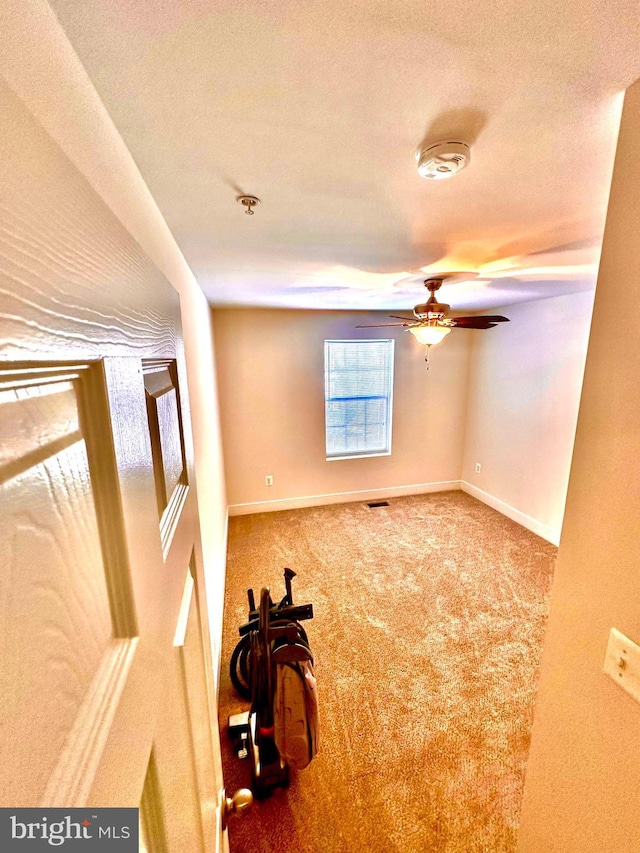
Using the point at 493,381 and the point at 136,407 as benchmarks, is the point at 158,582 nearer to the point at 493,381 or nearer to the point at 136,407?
the point at 136,407

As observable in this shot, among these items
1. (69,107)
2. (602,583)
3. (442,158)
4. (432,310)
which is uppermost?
(442,158)

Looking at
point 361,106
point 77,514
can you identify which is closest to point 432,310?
point 361,106

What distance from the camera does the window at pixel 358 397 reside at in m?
4.06

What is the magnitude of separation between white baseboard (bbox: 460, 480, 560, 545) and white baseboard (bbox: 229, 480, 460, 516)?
268mm

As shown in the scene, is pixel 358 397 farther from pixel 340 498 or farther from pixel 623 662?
pixel 623 662

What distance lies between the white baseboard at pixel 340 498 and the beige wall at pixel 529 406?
444 mm

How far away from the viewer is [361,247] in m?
1.73

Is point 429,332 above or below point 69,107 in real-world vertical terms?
below

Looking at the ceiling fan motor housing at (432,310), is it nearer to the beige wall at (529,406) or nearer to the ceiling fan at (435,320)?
the ceiling fan at (435,320)

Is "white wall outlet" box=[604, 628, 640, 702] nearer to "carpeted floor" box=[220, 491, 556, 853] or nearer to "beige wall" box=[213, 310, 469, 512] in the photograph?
"carpeted floor" box=[220, 491, 556, 853]

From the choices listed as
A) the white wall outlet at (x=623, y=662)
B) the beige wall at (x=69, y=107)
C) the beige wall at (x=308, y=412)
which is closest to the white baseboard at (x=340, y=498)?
the beige wall at (x=308, y=412)

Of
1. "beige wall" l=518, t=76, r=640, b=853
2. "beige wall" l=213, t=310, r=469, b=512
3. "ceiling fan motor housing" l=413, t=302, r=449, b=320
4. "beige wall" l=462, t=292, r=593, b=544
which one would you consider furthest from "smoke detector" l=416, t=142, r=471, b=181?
"beige wall" l=213, t=310, r=469, b=512

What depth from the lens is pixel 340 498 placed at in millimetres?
4258

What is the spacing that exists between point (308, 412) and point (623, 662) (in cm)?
341
